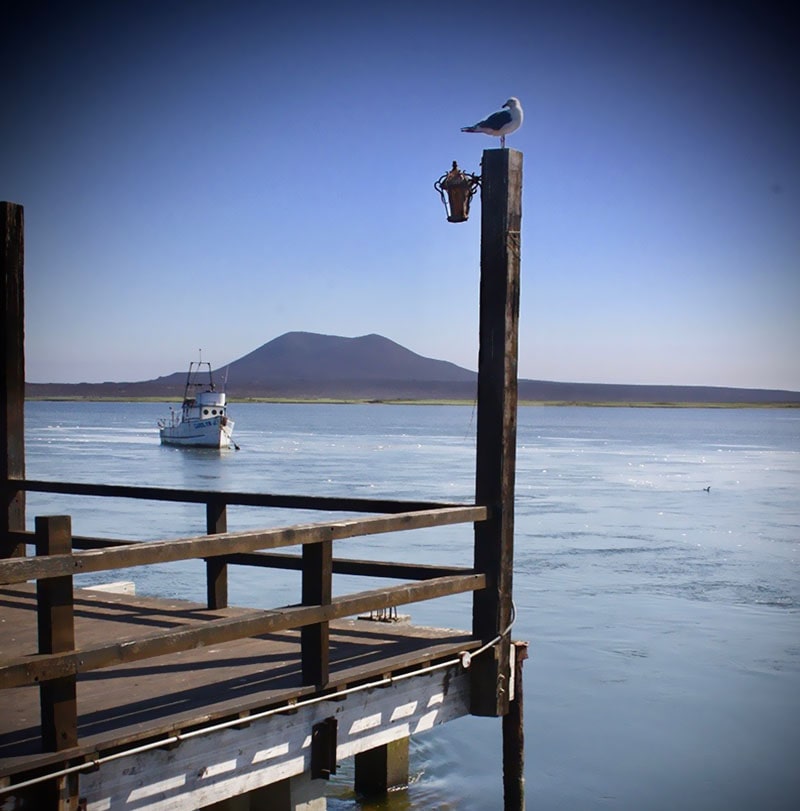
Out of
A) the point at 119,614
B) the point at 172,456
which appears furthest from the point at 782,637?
the point at 172,456

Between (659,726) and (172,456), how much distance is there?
191 ft

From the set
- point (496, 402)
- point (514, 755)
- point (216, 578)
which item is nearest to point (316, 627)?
point (496, 402)

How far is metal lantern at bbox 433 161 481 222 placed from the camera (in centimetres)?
739

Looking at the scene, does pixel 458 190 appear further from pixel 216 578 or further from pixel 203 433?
pixel 203 433

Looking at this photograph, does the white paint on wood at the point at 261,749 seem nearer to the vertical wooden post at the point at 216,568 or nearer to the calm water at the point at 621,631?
the vertical wooden post at the point at 216,568

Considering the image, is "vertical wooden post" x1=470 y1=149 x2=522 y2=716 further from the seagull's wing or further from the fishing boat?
the fishing boat

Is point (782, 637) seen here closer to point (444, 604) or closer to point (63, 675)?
point (444, 604)

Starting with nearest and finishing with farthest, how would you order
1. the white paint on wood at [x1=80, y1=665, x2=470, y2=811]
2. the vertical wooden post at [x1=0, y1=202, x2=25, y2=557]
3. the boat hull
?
the white paint on wood at [x1=80, y1=665, x2=470, y2=811] → the vertical wooden post at [x1=0, y1=202, x2=25, y2=557] → the boat hull

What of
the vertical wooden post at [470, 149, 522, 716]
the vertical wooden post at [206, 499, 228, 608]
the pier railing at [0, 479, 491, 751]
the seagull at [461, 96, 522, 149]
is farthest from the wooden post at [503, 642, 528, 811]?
the seagull at [461, 96, 522, 149]

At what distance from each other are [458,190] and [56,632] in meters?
4.05

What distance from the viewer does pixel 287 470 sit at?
5553 cm

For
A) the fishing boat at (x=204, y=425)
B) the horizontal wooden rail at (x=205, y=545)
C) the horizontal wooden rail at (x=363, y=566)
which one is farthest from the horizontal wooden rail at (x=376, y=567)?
the fishing boat at (x=204, y=425)

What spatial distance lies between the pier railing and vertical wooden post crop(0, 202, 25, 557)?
0.98 metres

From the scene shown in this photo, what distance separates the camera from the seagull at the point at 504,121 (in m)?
7.53
